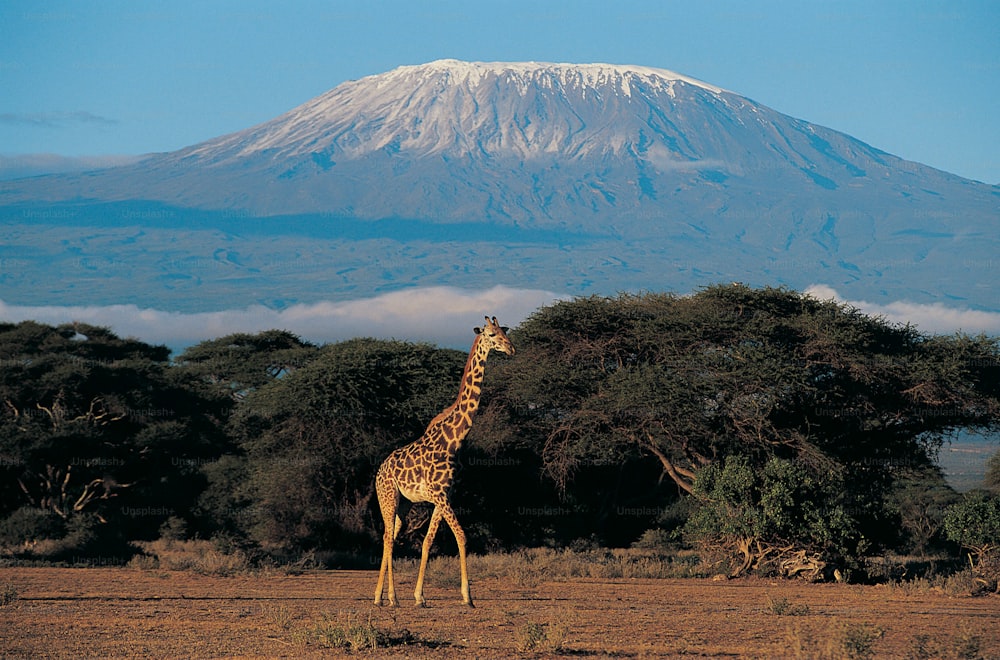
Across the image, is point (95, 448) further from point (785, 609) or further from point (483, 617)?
point (785, 609)

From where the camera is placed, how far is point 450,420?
19.5 metres

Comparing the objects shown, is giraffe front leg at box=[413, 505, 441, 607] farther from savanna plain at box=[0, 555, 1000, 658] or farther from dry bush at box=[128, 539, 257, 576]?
dry bush at box=[128, 539, 257, 576]

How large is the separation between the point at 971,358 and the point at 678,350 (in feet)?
24.1

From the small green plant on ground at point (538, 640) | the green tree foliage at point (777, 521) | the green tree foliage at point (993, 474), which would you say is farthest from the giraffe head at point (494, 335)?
the green tree foliage at point (993, 474)

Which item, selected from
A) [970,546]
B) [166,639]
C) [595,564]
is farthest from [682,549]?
[166,639]

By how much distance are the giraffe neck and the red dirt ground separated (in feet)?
8.16

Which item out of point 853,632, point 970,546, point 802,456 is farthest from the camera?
point 802,456

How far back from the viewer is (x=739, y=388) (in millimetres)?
29812

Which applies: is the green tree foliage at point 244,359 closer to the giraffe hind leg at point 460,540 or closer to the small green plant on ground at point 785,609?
the giraffe hind leg at point 460,540

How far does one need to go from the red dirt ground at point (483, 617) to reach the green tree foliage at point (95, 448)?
27.7 ft

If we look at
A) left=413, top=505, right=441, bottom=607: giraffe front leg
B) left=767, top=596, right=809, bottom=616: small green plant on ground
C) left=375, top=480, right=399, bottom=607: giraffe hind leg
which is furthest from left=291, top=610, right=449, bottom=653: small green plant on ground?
left=767, top=596, right=809, bottom=616: small green plant on ground

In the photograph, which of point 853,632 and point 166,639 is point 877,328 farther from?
point 166,639

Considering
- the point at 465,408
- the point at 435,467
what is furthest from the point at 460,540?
the point at 465,408

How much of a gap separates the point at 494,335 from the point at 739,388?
1250 centimetres
